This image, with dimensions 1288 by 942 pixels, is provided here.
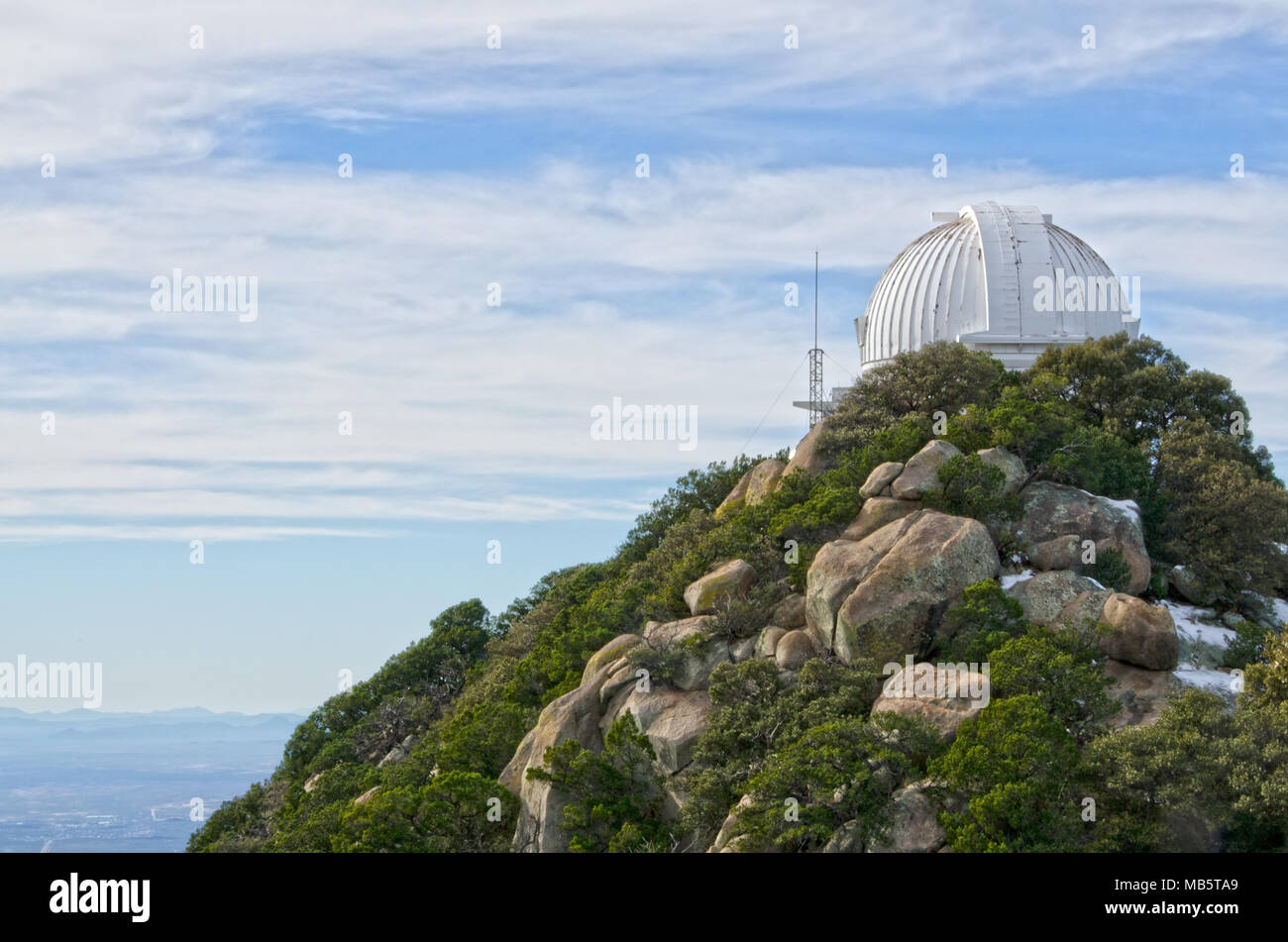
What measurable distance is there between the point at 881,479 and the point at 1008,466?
383cm

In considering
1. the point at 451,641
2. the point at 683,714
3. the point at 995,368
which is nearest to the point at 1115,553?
the point at 995,368

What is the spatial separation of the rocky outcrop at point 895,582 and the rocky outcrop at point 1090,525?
3.47m

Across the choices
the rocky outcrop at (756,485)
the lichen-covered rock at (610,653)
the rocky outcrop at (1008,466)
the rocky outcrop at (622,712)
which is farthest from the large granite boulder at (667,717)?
the rocky outcrop at (1008,466)

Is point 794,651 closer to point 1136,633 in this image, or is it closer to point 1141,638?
point 1136,633

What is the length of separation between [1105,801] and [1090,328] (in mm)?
26266

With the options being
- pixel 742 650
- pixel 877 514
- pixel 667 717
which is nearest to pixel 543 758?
pixel 667 717

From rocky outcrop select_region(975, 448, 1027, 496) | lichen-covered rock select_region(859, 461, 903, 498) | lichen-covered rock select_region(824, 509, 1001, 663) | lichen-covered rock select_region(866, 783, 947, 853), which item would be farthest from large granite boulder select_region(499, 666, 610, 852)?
rocky outcrop select_region(975, 448, 1027, 496)

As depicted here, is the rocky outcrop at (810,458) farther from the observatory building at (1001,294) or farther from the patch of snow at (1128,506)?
the patch of snow at (1128,506)

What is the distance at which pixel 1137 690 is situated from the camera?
33156 mm

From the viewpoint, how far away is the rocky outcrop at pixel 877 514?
1473 inches

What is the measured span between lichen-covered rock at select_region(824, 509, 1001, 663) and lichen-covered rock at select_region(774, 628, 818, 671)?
468 mm

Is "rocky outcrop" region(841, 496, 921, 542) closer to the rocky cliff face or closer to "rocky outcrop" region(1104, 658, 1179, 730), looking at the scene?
the rocky cliff face

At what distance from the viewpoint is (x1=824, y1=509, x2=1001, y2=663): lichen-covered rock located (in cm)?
3369
